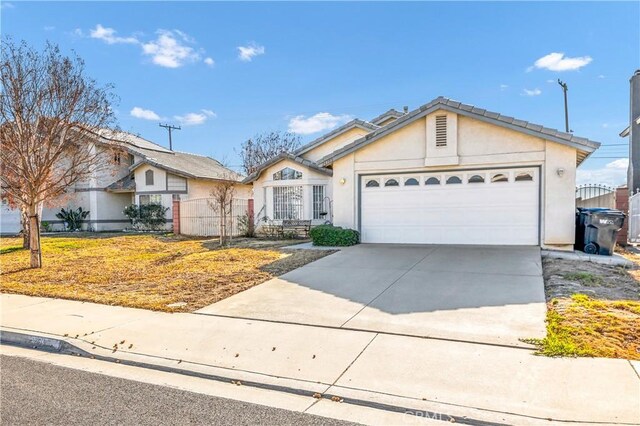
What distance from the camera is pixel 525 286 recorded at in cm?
780

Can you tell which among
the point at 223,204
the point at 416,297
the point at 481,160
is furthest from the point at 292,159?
the point at 416,297

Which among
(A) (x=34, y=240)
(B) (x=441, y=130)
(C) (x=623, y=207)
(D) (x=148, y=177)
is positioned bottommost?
(A) (x=34, y=240)

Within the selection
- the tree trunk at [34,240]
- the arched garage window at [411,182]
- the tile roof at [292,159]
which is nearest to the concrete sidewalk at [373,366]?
the tree trunk at [34,240]

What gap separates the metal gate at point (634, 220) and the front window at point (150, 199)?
24463 millimetres

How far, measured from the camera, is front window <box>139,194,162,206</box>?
26266 mm

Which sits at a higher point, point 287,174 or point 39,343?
point 287,174

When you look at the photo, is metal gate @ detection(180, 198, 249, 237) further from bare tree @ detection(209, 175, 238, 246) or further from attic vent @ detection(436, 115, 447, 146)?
attic vent @ detection(436, 115, 447, 146)

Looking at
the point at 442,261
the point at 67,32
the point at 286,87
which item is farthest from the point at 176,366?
the point at 286,87

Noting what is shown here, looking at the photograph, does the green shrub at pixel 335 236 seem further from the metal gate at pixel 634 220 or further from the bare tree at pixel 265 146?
the bare tree at pixel 265 146

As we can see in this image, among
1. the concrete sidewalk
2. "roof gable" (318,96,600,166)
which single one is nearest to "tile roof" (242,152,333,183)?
"roof gable" (318,96,600,166)

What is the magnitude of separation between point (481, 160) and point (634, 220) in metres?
7.19

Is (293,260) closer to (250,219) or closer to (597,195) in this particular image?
(250,219)

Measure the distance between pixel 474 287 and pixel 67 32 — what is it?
46.7 feet

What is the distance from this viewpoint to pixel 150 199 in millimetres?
26469
